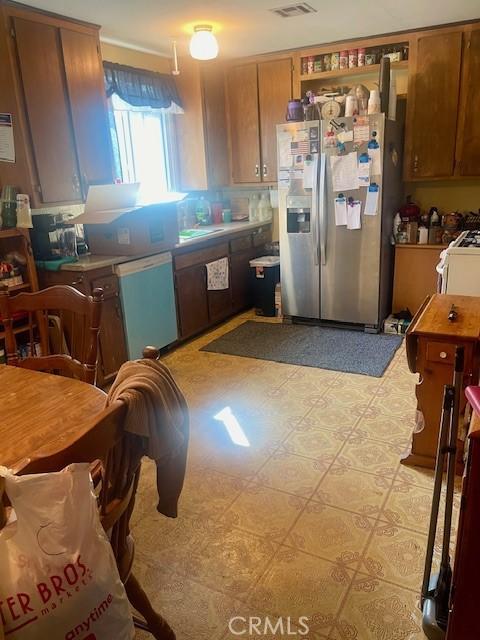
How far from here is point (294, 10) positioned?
324cm

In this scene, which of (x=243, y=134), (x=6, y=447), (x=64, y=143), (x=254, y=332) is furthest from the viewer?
(x=243, y=134)

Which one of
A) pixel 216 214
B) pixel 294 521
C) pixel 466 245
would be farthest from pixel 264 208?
pixel 294 521

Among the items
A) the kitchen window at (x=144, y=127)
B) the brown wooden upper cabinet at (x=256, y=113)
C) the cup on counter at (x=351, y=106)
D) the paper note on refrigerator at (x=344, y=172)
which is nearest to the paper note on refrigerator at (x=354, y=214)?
the paper note on refrigerator at (x=344, y=172)

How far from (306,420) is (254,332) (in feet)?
5.24

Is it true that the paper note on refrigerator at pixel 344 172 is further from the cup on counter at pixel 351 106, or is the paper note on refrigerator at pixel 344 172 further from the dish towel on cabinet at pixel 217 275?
the dish towel on cabinet at pixel 217 275

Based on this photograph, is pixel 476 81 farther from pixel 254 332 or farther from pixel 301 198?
pixel 254 332

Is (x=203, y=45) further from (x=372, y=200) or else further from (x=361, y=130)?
(x=372, y=200)

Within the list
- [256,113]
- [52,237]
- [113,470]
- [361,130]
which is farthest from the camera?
[256,113]

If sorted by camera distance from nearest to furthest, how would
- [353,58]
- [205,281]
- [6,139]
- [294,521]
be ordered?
[294,521] → [6,139] → [353,58] → [205,281]

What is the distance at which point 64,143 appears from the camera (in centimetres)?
321

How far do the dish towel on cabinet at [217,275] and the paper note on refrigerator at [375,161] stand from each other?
1488 mm

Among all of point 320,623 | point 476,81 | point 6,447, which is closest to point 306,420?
point 320,623

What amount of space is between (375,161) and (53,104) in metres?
2.34

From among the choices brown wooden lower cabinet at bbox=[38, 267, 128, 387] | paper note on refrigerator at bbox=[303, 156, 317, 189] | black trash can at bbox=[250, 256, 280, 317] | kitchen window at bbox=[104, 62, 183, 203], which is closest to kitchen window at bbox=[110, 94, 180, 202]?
kitchen window at bbox=[104, 62, 183, 203]
